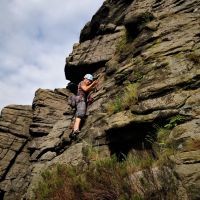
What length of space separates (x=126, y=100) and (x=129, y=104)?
0.23m

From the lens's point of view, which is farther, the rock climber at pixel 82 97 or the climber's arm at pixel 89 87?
the climber's arm at pixel 89 87

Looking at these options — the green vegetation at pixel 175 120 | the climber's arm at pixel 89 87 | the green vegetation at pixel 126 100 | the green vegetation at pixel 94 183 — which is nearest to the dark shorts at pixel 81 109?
the climber's arm at pixel 89 87

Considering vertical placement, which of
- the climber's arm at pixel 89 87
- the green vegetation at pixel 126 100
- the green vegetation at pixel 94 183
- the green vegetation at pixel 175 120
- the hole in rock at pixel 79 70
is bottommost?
the green vegetation at pixel 94 183

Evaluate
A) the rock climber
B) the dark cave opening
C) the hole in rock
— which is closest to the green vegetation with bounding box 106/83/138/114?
the dark cave opening

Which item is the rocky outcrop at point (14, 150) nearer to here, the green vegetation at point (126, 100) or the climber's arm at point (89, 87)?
the climber's arm at point (89, 87)

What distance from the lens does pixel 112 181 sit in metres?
7.30

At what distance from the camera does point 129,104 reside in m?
10.2

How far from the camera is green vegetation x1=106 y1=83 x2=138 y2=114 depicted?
1018 cm

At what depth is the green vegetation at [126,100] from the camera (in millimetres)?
10180

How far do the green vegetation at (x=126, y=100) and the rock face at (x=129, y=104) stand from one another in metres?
0.09

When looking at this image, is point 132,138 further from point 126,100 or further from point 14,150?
point 14,150

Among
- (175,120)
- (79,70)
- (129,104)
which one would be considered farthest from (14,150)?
(175,120)

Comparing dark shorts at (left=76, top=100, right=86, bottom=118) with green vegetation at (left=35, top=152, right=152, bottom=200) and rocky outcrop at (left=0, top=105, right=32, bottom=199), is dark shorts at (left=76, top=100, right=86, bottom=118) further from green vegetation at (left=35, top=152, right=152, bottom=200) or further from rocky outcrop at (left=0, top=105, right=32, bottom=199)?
green vegetation at (left=35, top=152, right=152, bottom=200)

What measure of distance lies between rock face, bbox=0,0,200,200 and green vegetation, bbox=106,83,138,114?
90 mm
